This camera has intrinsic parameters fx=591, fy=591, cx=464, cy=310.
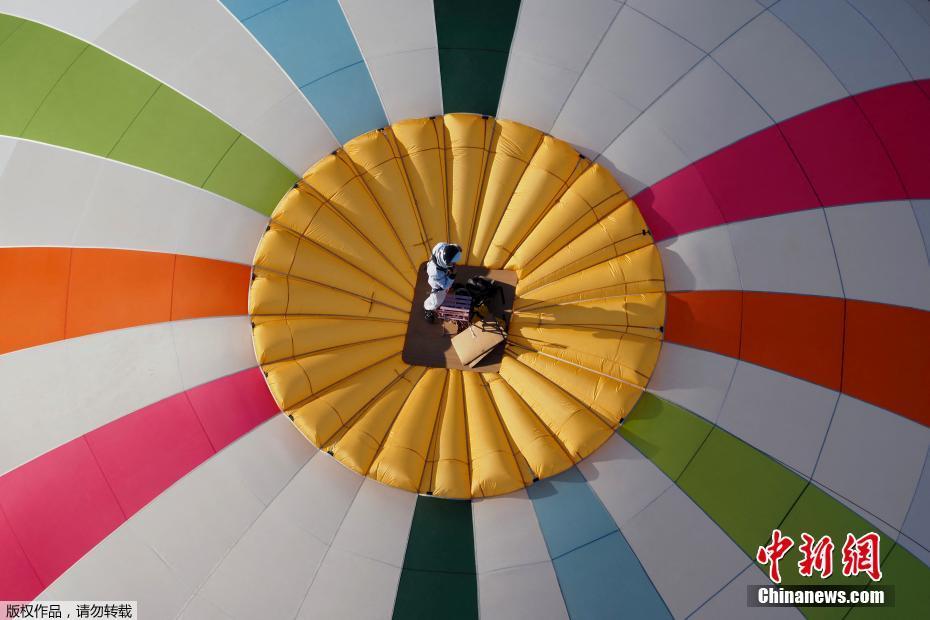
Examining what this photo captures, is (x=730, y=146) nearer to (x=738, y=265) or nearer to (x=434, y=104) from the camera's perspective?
(x=738, y=265)

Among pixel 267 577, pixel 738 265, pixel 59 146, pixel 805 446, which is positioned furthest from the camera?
pixel 59 146

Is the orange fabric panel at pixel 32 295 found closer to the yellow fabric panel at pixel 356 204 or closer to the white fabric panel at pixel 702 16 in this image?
the yellow fabric panel at pixel 356 204

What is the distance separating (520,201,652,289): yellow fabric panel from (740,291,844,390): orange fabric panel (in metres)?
1.38

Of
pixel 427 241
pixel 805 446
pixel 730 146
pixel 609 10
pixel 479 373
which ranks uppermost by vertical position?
pixel 609 10

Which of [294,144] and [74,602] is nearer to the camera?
[74,602]

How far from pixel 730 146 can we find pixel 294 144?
5104mm

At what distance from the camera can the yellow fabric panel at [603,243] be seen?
676cm

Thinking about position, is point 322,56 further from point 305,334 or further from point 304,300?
point 305,334

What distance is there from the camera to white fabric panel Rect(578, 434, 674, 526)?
6016 mm

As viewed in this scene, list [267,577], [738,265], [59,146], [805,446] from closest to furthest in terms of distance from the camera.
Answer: [267,577] < [805,446] < [738,265] < [59,146]

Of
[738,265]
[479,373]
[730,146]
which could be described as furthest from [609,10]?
[479,373]

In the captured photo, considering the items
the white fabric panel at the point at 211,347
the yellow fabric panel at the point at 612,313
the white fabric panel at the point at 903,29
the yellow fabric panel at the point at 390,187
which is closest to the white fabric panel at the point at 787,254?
the yellow fabric panel at the point at 612,313

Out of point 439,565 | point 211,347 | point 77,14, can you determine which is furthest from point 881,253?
point 77,14

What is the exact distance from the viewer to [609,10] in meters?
7.18
